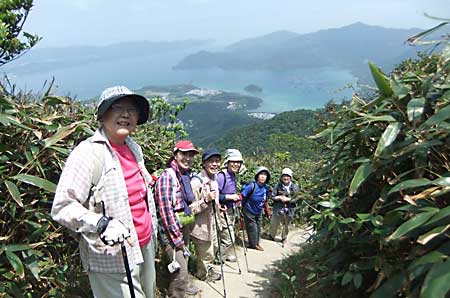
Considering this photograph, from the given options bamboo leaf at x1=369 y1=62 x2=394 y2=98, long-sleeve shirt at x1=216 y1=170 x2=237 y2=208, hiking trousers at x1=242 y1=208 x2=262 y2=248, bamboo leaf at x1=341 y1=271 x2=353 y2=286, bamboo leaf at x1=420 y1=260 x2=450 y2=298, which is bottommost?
hiking trousers at x1=242 y1=208 x2=262 y2=248

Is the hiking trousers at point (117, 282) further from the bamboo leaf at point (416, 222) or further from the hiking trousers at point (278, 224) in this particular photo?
the hiking trousers at point (278, 224)

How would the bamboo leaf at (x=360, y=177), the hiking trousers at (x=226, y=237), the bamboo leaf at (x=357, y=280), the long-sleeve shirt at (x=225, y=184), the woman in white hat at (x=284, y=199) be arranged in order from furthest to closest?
the woman in white hat at (x=284, y=199), the hiking trousers at (x=226, y=237), the long-sleeve shirt at (x=225, y=184), the bamboo leaf at (x=357, y=280), the bamboo leaf at (x=360, y=177)

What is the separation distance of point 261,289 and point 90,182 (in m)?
3.01

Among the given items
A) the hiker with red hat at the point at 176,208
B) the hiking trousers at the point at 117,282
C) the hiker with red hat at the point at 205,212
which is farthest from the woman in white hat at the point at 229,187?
the hiking trousers at the point at 117,282

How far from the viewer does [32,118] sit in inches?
113

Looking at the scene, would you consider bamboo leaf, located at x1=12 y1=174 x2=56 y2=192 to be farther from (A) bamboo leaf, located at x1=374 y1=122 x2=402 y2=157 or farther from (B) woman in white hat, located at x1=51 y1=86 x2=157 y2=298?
(A) bamboo leaf, located at x1=374 y1=122 x2=402 y2=157

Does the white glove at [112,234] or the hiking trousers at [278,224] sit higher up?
the white glove at [112,234]

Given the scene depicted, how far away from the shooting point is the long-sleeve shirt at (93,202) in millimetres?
1973

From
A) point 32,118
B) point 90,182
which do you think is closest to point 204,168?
point 32,118

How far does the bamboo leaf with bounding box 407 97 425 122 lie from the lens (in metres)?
1.99

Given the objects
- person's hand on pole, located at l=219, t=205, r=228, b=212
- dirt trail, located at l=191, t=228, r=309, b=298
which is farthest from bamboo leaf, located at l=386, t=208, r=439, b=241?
person's hand on pole, located at l=219, t=205, r=228, b=212

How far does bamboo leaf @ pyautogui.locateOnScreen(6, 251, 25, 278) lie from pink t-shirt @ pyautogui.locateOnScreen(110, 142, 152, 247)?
2.40ft

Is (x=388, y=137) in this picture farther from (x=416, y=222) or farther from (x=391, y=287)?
(x=391, y=287)

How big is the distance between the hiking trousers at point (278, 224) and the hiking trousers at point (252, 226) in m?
0.78
